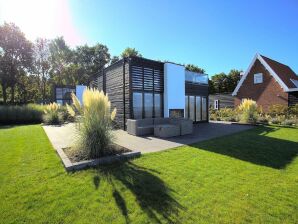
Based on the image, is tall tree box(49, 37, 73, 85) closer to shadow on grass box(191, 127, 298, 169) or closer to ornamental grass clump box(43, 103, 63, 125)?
ornamental grass clump box(43, 103, 63, 125)

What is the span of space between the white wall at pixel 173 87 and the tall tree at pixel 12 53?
22990mm

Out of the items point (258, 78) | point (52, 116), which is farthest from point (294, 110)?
point (52, 116)

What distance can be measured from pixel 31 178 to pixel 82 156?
4.08ft

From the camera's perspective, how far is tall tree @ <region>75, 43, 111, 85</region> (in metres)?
36.1

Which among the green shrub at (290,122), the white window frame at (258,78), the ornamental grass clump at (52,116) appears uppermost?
the white window frame at (258,78)

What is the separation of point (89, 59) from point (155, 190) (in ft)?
121

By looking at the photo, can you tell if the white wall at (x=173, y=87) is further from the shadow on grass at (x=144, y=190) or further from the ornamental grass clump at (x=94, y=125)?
the shadow on grass at (x=144, y=190)

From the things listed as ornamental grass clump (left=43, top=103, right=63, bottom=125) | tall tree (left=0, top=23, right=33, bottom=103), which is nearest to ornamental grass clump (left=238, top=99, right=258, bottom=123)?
ornamental grass clump (left=43, top=103, right=63, bottom=125)

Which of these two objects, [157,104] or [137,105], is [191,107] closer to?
[157,104]

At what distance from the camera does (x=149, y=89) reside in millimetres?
11141

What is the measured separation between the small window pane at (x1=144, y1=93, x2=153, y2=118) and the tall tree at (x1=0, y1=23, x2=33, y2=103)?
74.3 feet

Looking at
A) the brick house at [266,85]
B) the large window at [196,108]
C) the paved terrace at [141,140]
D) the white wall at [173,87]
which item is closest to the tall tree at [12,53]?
the paved terrace at [141,140]

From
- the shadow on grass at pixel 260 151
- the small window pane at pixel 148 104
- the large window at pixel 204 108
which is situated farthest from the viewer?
the large window at pixel 204 108

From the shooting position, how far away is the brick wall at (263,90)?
17547 millimetres
